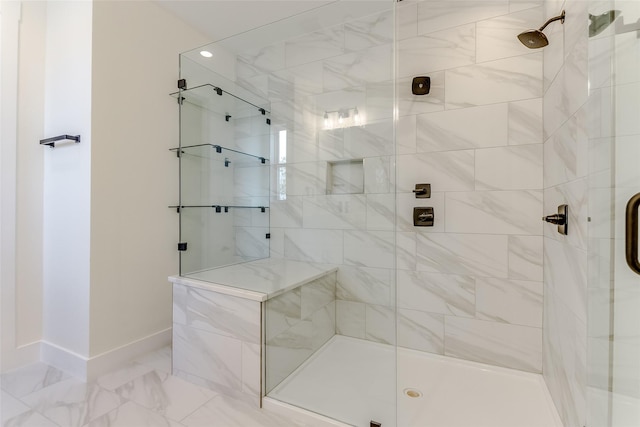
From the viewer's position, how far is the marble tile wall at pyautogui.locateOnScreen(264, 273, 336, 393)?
1.66 meters

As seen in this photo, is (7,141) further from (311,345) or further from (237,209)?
(311,345)

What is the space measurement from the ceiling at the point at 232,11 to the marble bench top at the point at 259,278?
191 cm

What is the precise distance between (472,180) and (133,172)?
2.35 meters

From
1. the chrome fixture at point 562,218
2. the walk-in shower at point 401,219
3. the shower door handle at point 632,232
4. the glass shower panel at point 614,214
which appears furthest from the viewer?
the walk-in shower at point 401,219

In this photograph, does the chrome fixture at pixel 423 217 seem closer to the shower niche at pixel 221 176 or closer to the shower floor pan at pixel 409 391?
the shower floor pan at pixel 409 391

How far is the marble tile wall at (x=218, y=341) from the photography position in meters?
1.63

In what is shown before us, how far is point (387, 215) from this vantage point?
1.75m

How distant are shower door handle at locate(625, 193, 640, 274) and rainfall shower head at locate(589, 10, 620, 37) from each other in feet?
1.96

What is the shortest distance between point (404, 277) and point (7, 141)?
283 centimetres

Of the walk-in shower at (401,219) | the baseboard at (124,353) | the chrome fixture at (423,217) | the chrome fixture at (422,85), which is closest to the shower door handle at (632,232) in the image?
the walk-in shower at (401,219)

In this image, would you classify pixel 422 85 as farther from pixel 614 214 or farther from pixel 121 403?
pixel 121 403

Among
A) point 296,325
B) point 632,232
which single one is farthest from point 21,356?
point 632,232

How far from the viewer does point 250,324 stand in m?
1.63

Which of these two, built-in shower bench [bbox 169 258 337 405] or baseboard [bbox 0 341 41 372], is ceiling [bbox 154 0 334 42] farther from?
baseboard [bbox 0 341 41 372]
